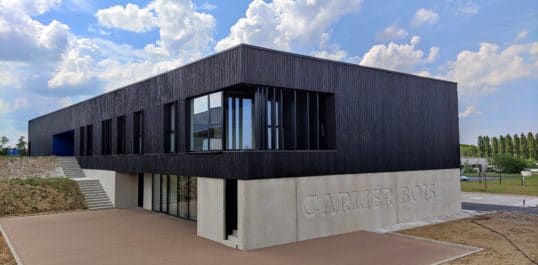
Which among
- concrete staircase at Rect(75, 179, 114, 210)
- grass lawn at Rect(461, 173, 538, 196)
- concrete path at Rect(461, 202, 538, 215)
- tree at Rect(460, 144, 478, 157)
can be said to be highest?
tree at Rect(460, 144, 478, 157)

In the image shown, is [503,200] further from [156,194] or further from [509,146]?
[509,146]

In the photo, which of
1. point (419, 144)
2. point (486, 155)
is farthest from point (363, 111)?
point (486, 155)

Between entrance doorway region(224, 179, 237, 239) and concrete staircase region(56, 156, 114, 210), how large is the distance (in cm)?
1206

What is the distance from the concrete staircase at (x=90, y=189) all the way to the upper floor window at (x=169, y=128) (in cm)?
721

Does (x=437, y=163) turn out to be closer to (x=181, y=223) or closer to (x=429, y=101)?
(x=429, y=101)

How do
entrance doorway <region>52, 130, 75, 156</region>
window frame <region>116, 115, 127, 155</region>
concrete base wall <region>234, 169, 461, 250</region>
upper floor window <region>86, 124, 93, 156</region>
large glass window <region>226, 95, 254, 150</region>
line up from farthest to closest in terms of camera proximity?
entrance doorway <region>52, 130, 75, 156</region> < upper floor window <region>86, 124, 93, 156</region> < window frame <region>116, 115, 127, 155</region> < large glass window <region>226, 95, 254, 150</region> < concrete base wall <region>234, 169, 461, 250</region>

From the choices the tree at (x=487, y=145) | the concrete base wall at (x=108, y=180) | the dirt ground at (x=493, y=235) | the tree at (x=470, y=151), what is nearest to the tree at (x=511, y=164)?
the tree at (x=487, y=145)

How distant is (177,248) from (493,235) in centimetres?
1111

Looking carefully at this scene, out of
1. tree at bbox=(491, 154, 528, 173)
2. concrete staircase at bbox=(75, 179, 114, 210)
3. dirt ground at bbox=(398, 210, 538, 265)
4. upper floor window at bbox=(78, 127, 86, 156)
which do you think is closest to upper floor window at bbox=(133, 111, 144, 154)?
concrete staircase at bbox=(75, 179, 114, 210)

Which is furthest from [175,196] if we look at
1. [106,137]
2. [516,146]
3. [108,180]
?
[516,146]

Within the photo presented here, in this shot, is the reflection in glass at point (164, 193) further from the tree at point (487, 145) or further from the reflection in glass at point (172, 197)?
the tree at point (487, 145)

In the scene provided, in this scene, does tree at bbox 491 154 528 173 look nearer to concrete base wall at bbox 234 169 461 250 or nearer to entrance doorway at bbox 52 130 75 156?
concrete base wall at bbox 234 169 461 250

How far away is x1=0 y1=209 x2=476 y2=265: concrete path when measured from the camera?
10.8 metres

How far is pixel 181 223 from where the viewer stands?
16688mm
